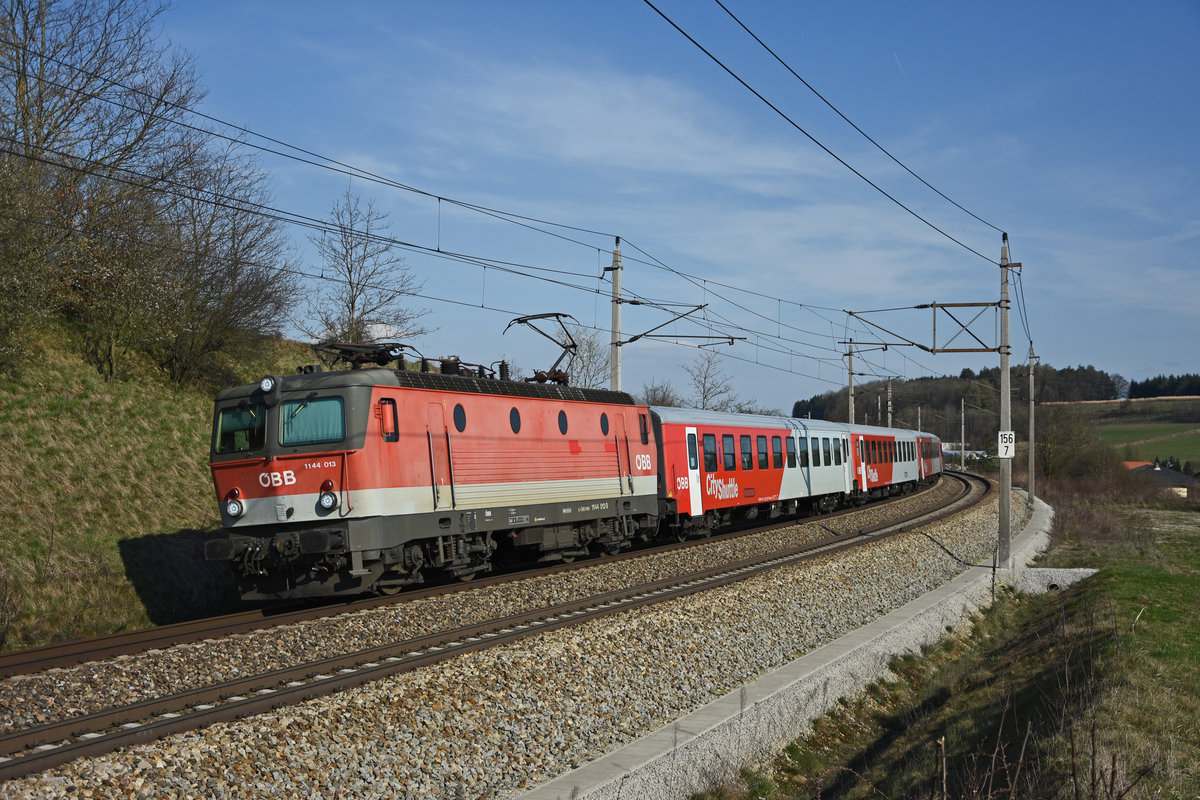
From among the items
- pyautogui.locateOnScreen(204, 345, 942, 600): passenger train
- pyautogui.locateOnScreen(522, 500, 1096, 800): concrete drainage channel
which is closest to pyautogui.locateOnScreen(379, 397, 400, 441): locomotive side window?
pyautogui.locateOnScreen(204, 345, 942, 600): passenger train

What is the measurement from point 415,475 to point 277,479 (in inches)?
73.8

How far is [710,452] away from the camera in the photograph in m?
22.8

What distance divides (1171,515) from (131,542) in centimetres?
4882

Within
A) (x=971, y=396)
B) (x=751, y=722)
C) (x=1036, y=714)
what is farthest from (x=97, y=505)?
(x=971, y=396)

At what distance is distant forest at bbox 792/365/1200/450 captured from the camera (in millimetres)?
71438

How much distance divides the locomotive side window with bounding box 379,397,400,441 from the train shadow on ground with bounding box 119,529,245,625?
14.9 feet

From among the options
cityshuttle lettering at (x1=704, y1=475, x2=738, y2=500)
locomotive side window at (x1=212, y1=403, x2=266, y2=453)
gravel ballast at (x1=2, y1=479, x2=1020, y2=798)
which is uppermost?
locomotive side window at (x1=212, y1=403, x2=266, y2=453)

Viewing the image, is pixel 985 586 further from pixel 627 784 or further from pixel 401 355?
pixel 627 784

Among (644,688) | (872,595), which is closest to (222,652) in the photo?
(644,688)

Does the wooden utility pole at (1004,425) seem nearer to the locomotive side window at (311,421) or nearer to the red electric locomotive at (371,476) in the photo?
the red electric locomotive at (371,476)

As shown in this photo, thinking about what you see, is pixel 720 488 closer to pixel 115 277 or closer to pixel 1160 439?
pixel 115 277

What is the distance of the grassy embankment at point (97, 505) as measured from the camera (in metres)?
12.8

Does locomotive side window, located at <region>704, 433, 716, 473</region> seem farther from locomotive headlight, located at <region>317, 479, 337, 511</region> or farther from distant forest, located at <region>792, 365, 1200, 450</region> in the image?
distant forest, located at <region>792, 365, 1200, 450</region>

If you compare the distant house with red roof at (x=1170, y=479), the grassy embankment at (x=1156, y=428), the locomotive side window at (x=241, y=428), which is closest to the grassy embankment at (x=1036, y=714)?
the locomotive side window at (x=241, y=428)
